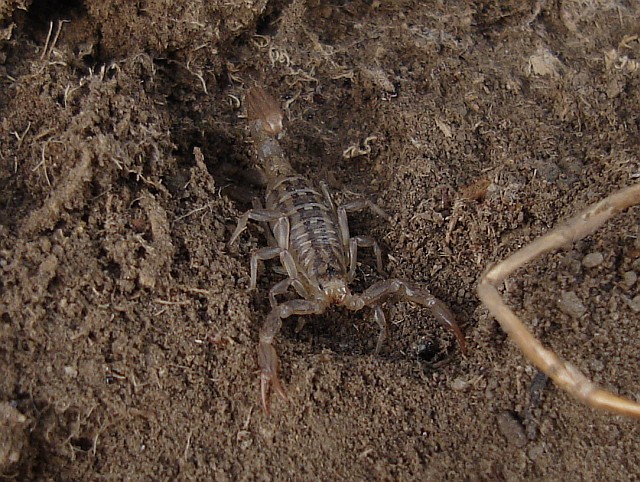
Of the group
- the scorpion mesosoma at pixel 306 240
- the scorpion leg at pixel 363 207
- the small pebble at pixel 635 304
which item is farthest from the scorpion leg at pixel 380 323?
the small pebble at pixel 635 304

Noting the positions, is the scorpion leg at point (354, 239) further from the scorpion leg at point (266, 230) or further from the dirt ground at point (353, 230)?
the scorpion leg at point (266, 230)

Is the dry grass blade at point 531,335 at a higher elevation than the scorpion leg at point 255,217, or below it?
higher

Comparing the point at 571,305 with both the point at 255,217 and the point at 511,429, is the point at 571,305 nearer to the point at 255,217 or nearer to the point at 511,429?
the point at 511,429


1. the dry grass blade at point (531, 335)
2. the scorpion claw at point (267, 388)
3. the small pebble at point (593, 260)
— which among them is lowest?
the scorpion claw at point (267, 388)

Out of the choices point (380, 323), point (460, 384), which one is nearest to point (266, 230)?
point (380, 323)

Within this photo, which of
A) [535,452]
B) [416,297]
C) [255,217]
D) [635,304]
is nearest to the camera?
[535,452]

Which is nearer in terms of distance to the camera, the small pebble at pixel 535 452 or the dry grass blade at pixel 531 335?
the dry grass blade at pixel 531 335

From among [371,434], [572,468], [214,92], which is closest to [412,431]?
[371,434]

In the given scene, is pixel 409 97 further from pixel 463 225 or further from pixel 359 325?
pixel 359 325

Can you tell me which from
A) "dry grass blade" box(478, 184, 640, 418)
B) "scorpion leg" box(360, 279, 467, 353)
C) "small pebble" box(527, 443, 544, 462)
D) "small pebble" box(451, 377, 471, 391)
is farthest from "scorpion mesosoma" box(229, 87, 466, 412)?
"dry grass blade" box(478, 184, 640, 418)
